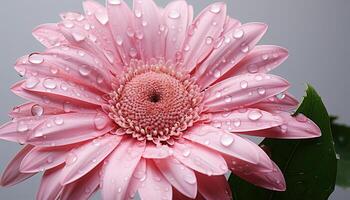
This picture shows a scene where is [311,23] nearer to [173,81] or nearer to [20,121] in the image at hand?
[173,81]

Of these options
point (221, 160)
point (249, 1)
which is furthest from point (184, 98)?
point (249, 1)

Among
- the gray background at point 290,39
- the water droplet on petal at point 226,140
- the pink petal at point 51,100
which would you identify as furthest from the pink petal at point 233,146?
the gray background at point 290,39

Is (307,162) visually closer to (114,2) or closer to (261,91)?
(261,91)

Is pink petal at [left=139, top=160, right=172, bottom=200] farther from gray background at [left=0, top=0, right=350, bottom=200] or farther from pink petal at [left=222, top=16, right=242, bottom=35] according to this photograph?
gray background at [left=0, top=0, right=350, bottom=200]

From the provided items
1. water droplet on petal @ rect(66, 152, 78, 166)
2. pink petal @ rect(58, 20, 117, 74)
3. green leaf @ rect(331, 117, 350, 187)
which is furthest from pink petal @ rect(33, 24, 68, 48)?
green leaf @ rect(331, 117, 350, 187)

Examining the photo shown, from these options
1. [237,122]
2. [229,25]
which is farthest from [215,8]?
[237,122]

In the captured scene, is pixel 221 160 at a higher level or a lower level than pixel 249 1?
lower

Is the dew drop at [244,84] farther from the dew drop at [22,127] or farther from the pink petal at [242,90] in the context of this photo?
the dew drop at [22,127]
